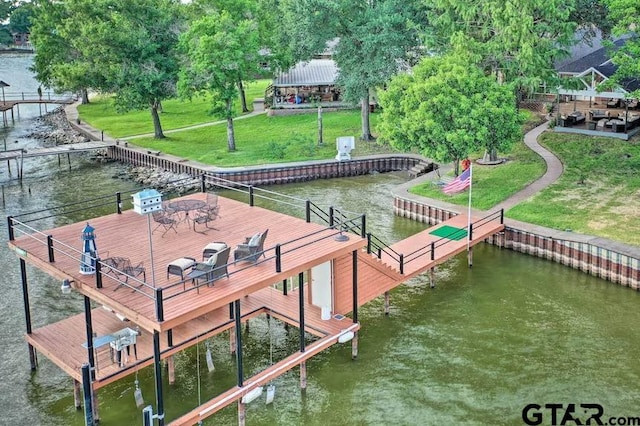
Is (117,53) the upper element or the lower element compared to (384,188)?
upper

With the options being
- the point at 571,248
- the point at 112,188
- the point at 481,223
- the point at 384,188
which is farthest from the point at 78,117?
the point at 571,248

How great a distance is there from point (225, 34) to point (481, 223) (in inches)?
902

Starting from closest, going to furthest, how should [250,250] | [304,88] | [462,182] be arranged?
[250,250] → [462,182] → [304,88]

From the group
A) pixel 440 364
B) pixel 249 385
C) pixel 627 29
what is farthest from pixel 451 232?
pixel 627 29

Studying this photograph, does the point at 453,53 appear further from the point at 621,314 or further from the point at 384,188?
the point at 621,314

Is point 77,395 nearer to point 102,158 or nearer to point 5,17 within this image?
point 102,158

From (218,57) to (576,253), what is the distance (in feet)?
87.1

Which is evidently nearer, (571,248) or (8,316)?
(8,316)

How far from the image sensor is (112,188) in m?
45.2

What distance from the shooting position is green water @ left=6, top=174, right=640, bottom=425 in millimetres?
20219

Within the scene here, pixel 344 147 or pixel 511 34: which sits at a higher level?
pixel 511 34

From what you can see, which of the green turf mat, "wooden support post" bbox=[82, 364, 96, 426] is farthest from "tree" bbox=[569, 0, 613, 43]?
"wooden support post" bbox=[82, 364, 96, 426]

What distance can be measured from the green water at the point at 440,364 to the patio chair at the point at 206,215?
4104mm

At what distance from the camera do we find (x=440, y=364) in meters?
22.6
